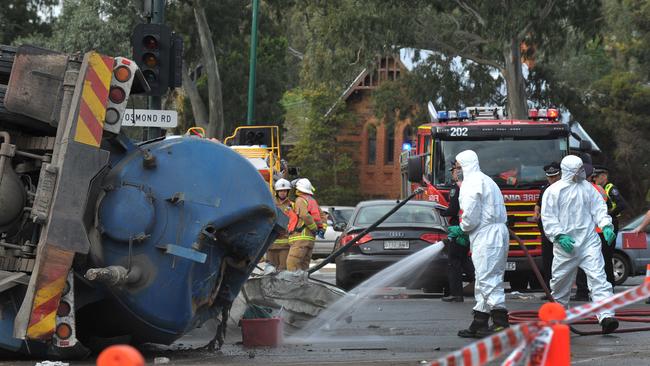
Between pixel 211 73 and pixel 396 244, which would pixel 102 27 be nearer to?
pixel 211 73

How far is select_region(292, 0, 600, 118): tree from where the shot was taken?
3262cm

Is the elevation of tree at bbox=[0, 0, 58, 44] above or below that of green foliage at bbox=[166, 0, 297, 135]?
above

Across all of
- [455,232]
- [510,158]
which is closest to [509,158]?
[510,158]

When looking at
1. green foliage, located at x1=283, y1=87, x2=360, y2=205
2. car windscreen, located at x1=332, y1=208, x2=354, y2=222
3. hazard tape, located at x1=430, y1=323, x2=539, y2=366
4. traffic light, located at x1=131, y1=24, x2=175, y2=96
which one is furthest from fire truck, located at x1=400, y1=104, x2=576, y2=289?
green foliage, located at x1=283, y1=87, x2=360, y2=205

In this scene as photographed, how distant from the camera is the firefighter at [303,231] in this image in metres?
15.1

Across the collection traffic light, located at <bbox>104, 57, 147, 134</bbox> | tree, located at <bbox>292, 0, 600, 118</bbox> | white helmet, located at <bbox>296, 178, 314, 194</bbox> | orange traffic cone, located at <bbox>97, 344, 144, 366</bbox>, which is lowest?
orange traffic cone, located at <bbox>97, 344, 144, 366</bbox>

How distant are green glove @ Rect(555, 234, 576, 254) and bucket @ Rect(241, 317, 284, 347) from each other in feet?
9.09

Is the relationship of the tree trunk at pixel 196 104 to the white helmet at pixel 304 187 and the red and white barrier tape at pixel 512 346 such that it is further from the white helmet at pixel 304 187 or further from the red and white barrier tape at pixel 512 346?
the red and white barrier tape at pixel 512 346

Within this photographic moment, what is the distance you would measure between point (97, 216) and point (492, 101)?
3235 centimetres

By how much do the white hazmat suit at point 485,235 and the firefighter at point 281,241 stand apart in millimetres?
4749

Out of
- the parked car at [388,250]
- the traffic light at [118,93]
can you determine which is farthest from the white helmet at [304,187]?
the traffic light at [118,93]

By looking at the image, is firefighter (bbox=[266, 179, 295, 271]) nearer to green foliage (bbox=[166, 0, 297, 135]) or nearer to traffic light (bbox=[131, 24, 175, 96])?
traffic light (bbox=[131, 24, 175, 96])

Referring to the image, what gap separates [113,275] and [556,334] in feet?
12.6

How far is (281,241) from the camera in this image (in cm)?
1542
